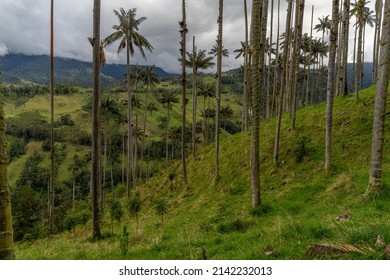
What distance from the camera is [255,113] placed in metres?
11.5

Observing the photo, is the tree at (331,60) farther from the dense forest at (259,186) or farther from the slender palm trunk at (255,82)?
the slender palm trunk at (255,82)

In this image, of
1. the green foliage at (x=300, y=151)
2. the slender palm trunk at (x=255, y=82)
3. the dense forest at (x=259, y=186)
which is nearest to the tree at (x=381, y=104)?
the dense forest at (x=259, y=186)

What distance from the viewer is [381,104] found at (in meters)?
8.65

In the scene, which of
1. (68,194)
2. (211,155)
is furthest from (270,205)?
(68,194)

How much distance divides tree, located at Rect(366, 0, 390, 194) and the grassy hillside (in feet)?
1.68

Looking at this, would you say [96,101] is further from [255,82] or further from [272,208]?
[272,208]

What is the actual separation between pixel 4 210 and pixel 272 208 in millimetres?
10860

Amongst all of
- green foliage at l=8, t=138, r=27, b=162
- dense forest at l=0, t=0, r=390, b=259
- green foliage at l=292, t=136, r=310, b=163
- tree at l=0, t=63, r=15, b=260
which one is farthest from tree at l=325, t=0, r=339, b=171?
green foliage at l=8, t=138, r=27, b=162

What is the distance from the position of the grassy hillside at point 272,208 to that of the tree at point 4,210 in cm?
377

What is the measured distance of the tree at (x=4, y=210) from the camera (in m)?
3.04

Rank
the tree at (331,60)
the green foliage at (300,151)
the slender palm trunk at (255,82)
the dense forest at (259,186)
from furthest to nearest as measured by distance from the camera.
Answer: the green foliage at (300,151)
the tree at (331,60)
the slender palm trunk at (255,82)
the dense forest at (259,186)

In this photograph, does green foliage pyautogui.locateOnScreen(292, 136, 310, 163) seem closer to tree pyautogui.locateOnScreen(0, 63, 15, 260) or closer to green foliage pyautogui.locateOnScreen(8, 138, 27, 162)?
tree pyautogui.locateOnScreen(0, 63, 15, 260)

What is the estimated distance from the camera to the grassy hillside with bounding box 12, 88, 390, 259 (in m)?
5.90

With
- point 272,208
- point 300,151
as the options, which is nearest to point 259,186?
point 272,208
